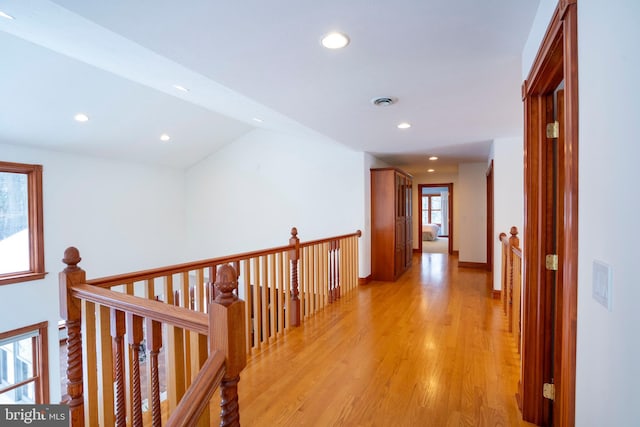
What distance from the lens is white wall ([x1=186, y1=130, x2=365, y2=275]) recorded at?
554 centimetres

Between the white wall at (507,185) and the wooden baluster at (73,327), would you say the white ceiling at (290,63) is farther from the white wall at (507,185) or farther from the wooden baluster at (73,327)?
the wooden baluster at (73,327)

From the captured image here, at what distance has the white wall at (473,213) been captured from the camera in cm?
655

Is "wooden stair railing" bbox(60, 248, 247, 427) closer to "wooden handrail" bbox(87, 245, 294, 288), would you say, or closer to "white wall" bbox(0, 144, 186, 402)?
"wooden handrail" bbox(87, 245, 294, 288)

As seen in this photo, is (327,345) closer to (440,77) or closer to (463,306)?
A: (463,306)

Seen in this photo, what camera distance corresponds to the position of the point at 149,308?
1.21 metres

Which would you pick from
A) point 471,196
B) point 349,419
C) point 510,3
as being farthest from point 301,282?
point 471,196

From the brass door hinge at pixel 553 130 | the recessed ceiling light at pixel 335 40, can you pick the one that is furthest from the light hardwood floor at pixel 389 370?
the recessed ceiling light at pixel 335 40

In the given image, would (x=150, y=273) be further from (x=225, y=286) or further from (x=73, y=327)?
(x=225, y=286)

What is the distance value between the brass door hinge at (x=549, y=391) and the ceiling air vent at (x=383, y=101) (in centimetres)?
223

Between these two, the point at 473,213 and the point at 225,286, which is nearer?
the point at 225,286

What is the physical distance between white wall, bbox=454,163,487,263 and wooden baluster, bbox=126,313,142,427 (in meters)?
6.44

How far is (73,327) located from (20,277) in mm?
4574

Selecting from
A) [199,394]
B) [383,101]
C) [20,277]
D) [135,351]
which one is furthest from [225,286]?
[20,277]

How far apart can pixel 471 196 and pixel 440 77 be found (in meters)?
5.18
